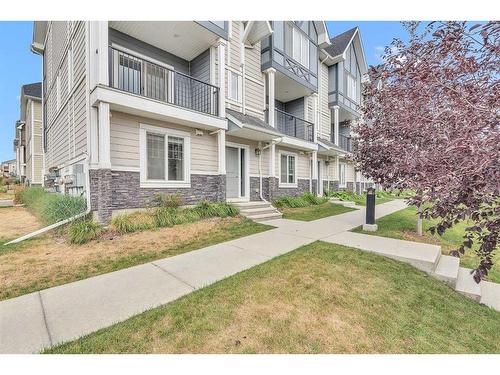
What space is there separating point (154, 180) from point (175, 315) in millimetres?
5804

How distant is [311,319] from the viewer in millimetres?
2879

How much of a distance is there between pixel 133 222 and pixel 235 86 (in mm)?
7365

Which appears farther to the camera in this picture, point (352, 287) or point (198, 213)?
point (198, 213)

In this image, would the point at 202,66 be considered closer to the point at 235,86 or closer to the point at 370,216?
the point at 235,86

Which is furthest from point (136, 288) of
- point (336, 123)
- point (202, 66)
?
point (336, 123)

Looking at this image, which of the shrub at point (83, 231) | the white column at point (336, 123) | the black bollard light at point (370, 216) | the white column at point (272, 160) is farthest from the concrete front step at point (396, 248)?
the white column at point (336, 123)

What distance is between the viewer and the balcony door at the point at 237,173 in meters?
10.8

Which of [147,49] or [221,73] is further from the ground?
[147,49]

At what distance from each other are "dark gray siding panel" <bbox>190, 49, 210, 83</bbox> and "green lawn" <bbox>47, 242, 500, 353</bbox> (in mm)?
8223

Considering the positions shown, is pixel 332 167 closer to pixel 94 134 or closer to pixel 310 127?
pixel 310 127

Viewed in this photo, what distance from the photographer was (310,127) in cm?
1482

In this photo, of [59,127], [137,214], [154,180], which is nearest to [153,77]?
[154,180]

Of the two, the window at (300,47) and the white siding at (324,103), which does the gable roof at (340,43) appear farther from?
the window at (300,47)

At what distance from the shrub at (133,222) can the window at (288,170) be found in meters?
7.84
